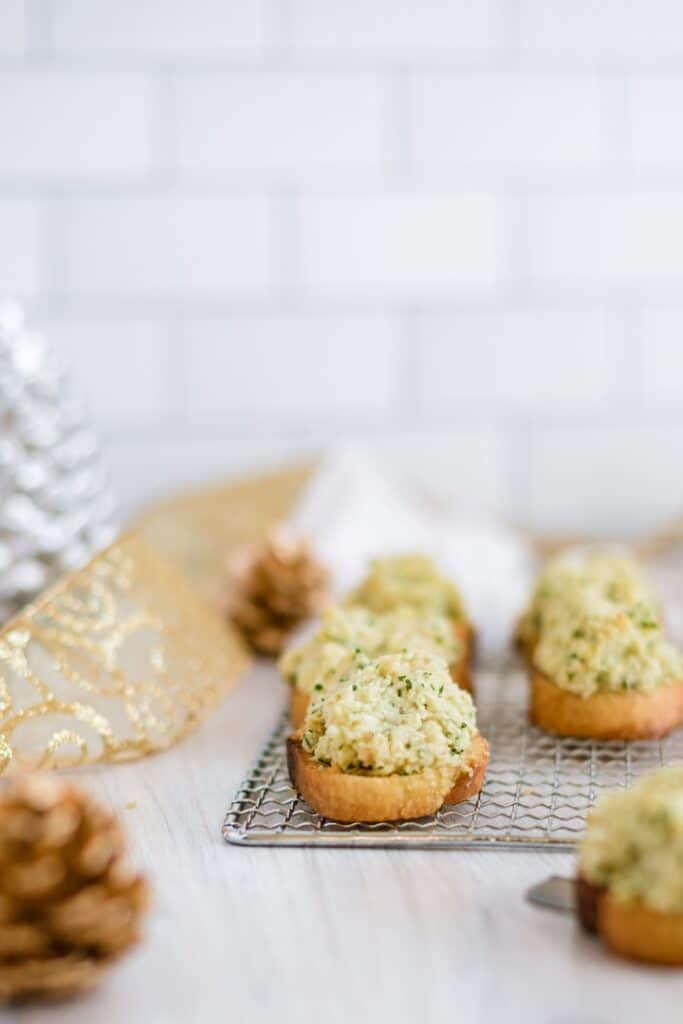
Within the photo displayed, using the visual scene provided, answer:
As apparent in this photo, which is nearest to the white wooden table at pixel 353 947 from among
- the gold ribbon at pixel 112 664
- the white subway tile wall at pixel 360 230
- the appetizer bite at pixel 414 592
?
the gold ribbon at pixel 112 664

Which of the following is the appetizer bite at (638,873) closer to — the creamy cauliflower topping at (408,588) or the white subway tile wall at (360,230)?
the creamy cauliflower topping at (408,588)

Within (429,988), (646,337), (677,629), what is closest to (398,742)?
(429,988)

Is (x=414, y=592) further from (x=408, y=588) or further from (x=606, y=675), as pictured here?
(x=606, y=675)

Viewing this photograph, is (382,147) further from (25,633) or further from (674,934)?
(674,934)

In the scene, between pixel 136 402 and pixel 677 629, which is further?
pixel 136 402

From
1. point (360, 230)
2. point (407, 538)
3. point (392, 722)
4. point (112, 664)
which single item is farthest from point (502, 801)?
point (360, 230)

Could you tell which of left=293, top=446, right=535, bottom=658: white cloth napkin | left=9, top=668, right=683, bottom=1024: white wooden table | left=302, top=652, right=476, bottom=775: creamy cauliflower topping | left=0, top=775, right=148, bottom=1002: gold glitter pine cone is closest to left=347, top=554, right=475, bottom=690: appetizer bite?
left=293, top=446, right=535, bottom=658: white cloth napkin
